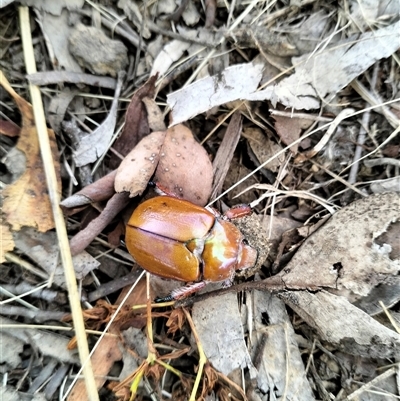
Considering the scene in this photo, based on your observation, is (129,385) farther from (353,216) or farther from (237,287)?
(353,216)

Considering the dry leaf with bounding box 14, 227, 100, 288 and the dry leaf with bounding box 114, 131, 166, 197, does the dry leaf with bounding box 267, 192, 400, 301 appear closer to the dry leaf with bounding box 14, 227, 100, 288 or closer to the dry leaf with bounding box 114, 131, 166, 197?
the dry leaf with bounding box 114, 131, 166, 197

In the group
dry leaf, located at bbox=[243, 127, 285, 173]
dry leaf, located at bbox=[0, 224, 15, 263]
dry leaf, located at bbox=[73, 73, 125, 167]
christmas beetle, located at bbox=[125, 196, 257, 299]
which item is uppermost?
dry leaf, located at bbox=[73, 73, 125, 167]

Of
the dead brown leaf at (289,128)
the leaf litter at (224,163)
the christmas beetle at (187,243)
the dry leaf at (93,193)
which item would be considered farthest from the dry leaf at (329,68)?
the dry leaf at (93,193)

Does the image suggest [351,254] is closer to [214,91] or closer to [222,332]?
[222,332]

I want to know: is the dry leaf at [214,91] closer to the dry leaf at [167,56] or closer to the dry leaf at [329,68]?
the dry leaf at [329,68]

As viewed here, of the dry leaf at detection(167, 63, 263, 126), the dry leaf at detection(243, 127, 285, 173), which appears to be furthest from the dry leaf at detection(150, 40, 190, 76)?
the dry leaf at detection(243, 127, 285, 173)

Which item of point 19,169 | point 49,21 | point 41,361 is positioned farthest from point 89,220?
point 49,21

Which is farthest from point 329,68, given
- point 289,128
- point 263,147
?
point 263,147
